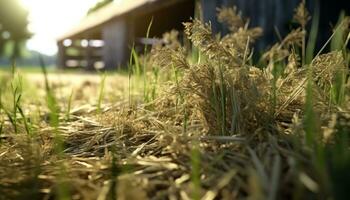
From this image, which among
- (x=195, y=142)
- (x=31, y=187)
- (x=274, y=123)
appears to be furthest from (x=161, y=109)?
(x=31, y=187)

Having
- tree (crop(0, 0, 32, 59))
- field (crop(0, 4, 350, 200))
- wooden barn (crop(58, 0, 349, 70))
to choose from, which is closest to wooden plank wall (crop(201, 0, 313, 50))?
wooden barn (crop(58, 0, 349, 70))

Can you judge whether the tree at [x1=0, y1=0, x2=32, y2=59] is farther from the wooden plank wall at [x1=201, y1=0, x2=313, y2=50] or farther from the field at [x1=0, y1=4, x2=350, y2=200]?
the field at [x1=0, y1=4, x2=350, y2=200]

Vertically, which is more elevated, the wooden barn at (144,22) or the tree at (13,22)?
the tree at (13,22)

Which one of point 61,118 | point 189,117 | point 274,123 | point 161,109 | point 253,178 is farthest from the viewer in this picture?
point 61,118

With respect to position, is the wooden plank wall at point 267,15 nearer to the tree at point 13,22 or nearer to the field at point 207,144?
the field at point 207,144

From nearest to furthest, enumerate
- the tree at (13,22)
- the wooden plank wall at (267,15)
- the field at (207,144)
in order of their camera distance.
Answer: the field at (207,144)
the wooden plank wall at (267,15)
the tree at (13,22)

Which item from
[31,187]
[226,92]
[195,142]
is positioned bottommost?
[31,187]

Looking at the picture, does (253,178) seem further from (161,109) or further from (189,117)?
(161,109)

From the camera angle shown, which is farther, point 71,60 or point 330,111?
point 71,60

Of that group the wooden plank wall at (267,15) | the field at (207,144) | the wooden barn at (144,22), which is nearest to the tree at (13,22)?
the wooden barn at (144,22)
